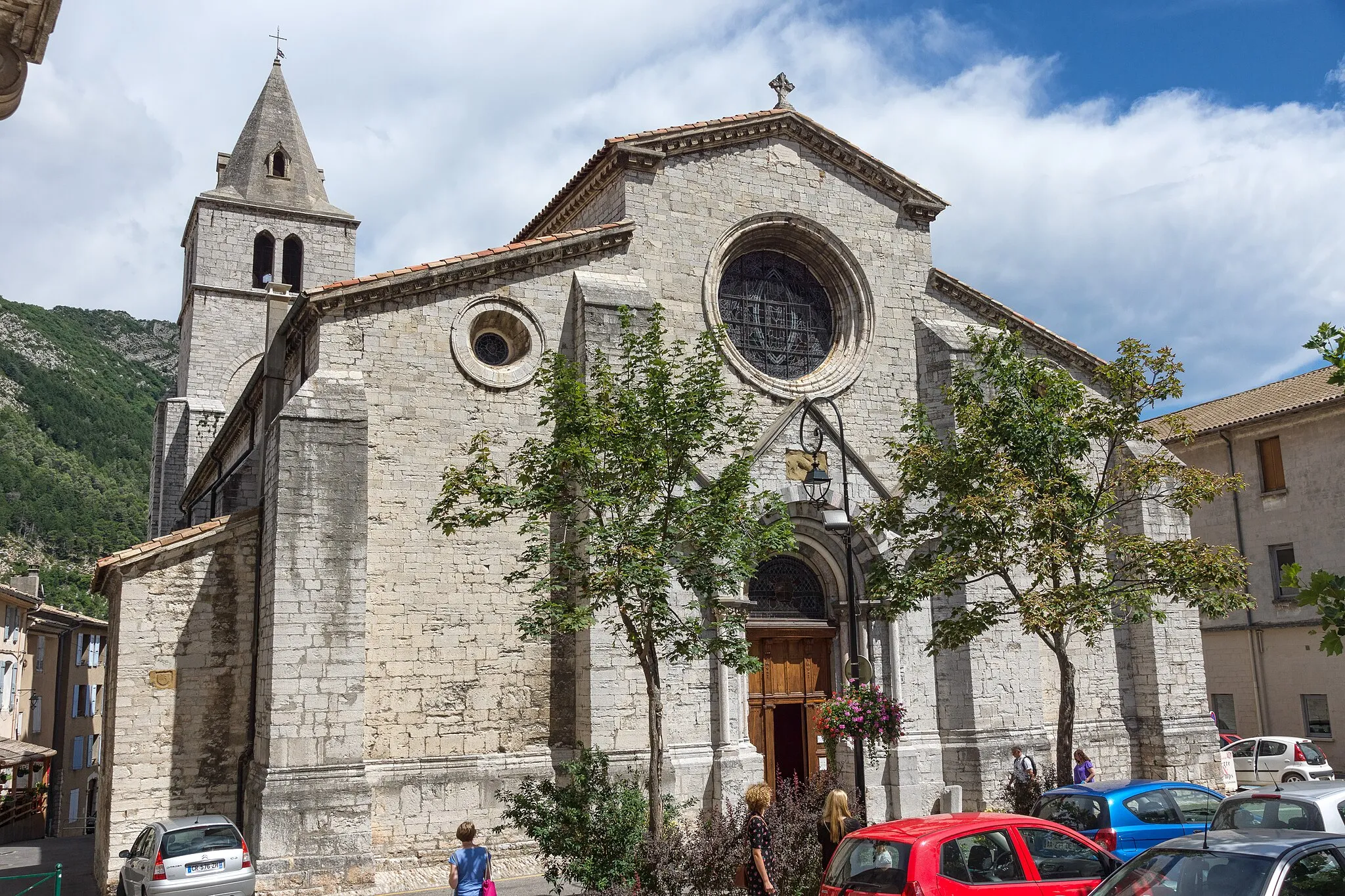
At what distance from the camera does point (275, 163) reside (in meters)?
33.6

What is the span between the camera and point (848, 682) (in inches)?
556

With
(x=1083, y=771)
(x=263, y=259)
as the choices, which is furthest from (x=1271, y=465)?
(x=263, y=259)

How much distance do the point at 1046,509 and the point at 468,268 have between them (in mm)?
9098

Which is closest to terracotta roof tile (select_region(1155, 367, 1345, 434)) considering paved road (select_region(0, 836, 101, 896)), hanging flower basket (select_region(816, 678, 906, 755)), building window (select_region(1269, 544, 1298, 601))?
building window (select_region(1269, 544, 1298, 601))

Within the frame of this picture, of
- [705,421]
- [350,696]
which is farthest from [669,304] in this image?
[350,696]

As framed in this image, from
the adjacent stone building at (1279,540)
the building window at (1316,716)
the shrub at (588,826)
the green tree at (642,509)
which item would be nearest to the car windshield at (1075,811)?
the green tree at (642,509)

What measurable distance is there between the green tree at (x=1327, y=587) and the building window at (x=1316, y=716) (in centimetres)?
2247

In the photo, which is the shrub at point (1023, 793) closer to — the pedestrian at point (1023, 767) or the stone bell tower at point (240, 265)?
the pedestrian at point (1023, 767)

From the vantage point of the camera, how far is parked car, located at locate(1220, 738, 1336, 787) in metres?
22.1

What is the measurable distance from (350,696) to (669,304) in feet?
26.5

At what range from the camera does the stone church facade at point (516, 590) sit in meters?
14.2

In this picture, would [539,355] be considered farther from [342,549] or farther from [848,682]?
[848,682]

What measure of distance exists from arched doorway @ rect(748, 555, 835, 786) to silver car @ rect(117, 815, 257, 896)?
25.9 ft

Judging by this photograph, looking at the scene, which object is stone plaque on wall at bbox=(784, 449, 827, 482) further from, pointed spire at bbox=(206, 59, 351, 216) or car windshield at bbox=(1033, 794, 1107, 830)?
pointed spire at bbox=(206, 59, 351, 216)
